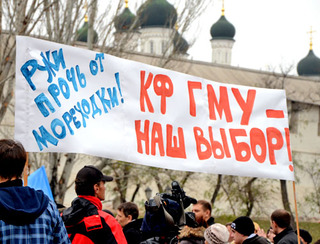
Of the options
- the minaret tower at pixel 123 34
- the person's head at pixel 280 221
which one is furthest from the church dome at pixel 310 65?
the person's head at pixel 280 221

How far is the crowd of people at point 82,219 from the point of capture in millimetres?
3197

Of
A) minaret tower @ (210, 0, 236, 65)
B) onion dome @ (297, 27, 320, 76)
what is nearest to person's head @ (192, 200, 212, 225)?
onion dome @ (297, 27, 320, 76)

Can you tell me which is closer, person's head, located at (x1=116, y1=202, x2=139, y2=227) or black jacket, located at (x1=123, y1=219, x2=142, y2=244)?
black jacket, located at (x1=123, y1=219, x2=142, y2=244)

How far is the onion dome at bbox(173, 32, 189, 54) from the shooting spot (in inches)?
733

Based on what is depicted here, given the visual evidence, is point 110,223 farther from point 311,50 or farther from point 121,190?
point 311,50

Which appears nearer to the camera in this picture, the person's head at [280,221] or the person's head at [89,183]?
the person's head at [89,183]

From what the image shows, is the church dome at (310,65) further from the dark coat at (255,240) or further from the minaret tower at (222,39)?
the dark coat at (255,240)

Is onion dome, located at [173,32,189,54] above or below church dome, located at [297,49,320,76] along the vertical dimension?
below

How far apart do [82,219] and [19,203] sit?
3.55 ft

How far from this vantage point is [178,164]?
5.65 meters

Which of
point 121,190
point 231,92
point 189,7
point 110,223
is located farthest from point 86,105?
point 121,190

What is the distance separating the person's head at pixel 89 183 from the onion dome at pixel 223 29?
63223 mm

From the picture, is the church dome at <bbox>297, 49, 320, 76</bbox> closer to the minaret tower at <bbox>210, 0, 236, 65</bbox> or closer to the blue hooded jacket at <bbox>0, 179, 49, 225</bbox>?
the minaret tower at <bbox>210, 0, 236, 65</bbox>

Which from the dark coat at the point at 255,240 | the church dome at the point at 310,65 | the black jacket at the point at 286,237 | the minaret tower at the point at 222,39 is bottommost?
the black jacket at the point at 286,237
